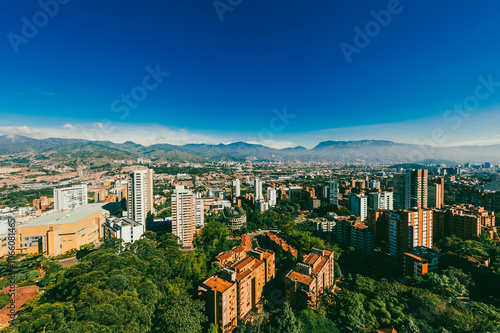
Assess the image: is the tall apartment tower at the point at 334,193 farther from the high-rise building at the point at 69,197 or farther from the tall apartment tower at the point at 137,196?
the high-rise building at the point at 69,197

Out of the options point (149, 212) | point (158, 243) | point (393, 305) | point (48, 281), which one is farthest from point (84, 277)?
point (149, 212)

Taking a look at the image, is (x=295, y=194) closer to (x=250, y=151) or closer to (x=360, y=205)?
(x=360, y=205)

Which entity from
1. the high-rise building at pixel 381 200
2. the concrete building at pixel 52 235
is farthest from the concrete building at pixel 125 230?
the high-rise building at pixel 381 200

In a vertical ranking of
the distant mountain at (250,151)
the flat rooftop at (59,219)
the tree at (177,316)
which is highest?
the distant mountain at (250,151)

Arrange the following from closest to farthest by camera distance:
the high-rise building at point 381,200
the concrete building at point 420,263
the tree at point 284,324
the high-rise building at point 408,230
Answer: the tree at point 284,324, the concrete building at point 420,263, the high-rise building at point 408,230, the high-rise building at point 381,200

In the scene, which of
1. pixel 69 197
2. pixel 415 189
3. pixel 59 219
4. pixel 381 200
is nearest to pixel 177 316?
pixel 59 219

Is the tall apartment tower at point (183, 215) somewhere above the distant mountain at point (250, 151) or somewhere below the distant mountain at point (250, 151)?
below

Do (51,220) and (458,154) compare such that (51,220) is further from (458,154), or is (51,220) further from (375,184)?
(458,154)
